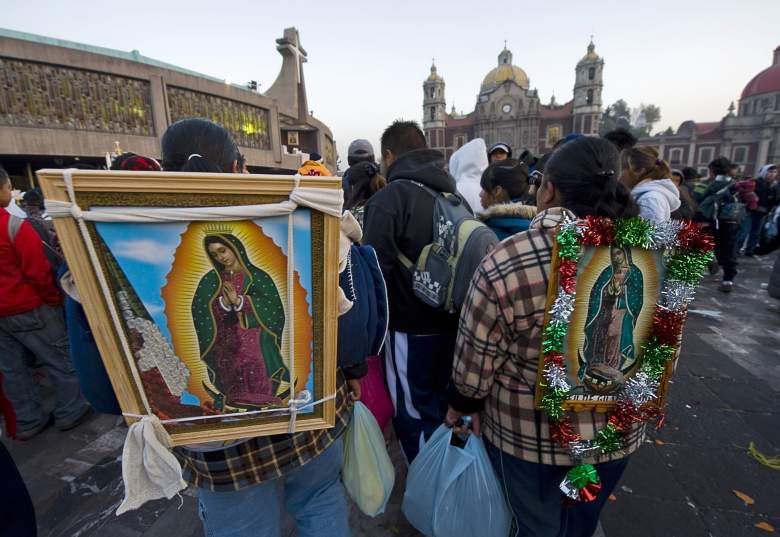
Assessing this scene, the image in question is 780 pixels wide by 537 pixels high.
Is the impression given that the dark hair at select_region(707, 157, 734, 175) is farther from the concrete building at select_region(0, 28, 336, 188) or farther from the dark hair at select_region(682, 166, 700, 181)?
the concrete building at select_region(0, 28, 336, 188)

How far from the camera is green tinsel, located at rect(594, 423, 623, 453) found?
1423 mm

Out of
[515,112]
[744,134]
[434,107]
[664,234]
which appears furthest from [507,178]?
[434,107]

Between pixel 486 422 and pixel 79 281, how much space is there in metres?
1.46

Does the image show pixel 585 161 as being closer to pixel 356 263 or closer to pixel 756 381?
pixel 356 263

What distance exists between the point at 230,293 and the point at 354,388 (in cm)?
85

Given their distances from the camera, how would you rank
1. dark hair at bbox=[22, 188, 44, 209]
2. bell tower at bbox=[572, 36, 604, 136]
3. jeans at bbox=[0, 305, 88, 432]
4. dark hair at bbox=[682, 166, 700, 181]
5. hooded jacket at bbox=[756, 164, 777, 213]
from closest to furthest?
jeans at bbox=[0, 305, 88, 432] → dark hair at bbox=[22, 188, 44, 209] → dark hair at bbox=[682, 166, 700, 181] → hooded jacket at bbox=[756, 164, 777, 213] → bell tower at bbox=[572, 36, 604, 136]

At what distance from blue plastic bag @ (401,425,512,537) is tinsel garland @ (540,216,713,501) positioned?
30cm

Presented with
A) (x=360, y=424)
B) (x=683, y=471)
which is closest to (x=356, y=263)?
(x=360, y=424)

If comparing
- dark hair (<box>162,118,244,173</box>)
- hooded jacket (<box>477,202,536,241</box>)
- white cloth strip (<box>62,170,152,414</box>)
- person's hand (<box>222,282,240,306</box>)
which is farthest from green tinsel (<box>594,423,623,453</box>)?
dark hair (<box>162,118,244,173</box>)

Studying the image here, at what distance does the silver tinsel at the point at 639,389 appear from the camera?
4.60 feet

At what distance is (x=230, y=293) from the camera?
96cm

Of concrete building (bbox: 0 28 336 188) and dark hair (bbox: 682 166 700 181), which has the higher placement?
concrete building (bbox: 0 28 336 188)

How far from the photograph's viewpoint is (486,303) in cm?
135

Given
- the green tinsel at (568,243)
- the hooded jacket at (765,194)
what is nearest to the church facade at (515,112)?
the hooded jacket at (765,194)
